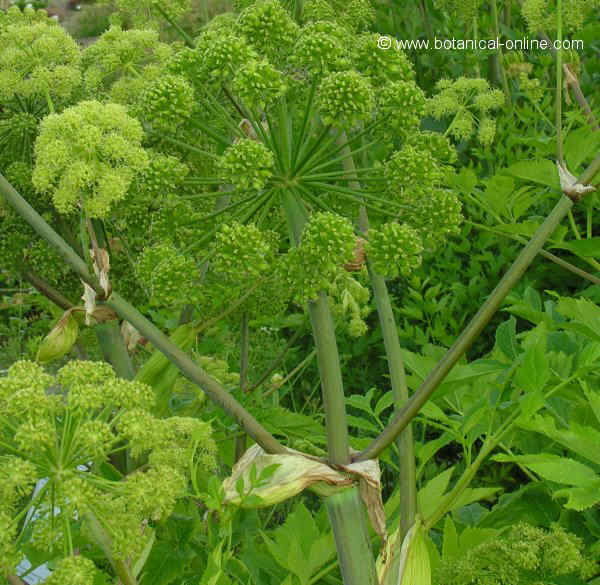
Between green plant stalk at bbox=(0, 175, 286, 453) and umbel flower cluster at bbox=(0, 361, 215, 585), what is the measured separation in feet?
0.21

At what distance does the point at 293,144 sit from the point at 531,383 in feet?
1.77

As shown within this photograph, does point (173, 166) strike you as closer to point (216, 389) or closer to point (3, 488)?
point (216, 389)

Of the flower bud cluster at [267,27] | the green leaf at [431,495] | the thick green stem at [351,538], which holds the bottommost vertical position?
the green leaf at [431,495]

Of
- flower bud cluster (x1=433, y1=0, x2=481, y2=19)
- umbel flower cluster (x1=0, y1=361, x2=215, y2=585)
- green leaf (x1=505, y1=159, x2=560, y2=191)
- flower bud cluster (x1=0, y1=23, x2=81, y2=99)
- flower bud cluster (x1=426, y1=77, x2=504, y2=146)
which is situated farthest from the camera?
flower bud cluster (x1=433, y1=0, x2=481, y2=19)

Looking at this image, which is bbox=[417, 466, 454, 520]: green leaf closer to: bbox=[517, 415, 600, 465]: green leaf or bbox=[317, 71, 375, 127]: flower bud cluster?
bbox=[517, 415, 600, 465]: green leaf

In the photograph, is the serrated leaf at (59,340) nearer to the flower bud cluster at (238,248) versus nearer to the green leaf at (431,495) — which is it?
the flower bud cluster at (238,248)

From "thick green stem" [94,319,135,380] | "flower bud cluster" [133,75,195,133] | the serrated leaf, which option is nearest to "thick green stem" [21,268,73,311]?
"thick green stem" [94,319,135,380]

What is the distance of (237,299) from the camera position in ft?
6.20

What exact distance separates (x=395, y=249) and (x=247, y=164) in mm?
268

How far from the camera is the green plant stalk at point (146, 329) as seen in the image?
130 cm

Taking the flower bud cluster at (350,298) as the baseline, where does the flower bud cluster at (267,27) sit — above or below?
above

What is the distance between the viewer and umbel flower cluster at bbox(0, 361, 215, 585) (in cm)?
112

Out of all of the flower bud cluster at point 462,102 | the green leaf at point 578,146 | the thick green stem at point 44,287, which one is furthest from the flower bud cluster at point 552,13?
the thick green stem at point 44,287

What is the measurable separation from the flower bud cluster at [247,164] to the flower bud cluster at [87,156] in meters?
0.20
